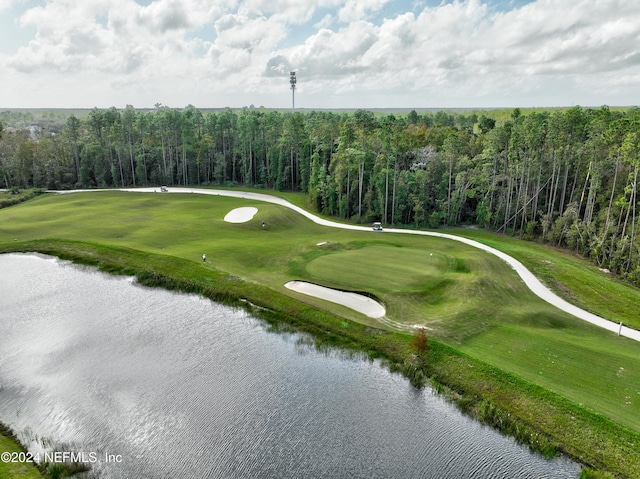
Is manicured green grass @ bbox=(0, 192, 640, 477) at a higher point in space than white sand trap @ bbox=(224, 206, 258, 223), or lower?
lower

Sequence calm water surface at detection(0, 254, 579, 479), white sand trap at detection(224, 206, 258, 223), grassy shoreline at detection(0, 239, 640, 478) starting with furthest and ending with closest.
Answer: white sand trap at detection(224, 206, 258, 223), grassy shoreline at detection(0, 239, 640, 478), calm water surface at detection(0, 254, 579, 479)

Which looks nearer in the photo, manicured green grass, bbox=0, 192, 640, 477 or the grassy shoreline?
the grassy shoreline

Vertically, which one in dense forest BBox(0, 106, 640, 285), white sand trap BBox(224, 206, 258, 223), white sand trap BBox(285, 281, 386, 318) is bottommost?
white sand trap BBox(285, 281, 386, 318)

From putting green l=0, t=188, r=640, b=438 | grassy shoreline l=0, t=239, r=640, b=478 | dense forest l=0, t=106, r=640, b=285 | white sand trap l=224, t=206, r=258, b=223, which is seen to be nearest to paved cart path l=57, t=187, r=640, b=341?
putting green l=0, t=188, r=640, b=438

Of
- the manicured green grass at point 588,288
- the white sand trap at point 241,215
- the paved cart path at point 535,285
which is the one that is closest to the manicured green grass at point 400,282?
the manicured green grass at point 588,288

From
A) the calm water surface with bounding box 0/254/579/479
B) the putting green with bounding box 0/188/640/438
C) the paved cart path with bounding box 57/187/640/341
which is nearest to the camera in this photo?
the calm water surface with bounding box 0/254/579/479

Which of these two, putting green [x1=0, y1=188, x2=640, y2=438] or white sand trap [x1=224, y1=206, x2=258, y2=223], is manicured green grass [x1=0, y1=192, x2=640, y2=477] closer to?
putting green [x1=0, y1=188, x2=640, y2=438]
